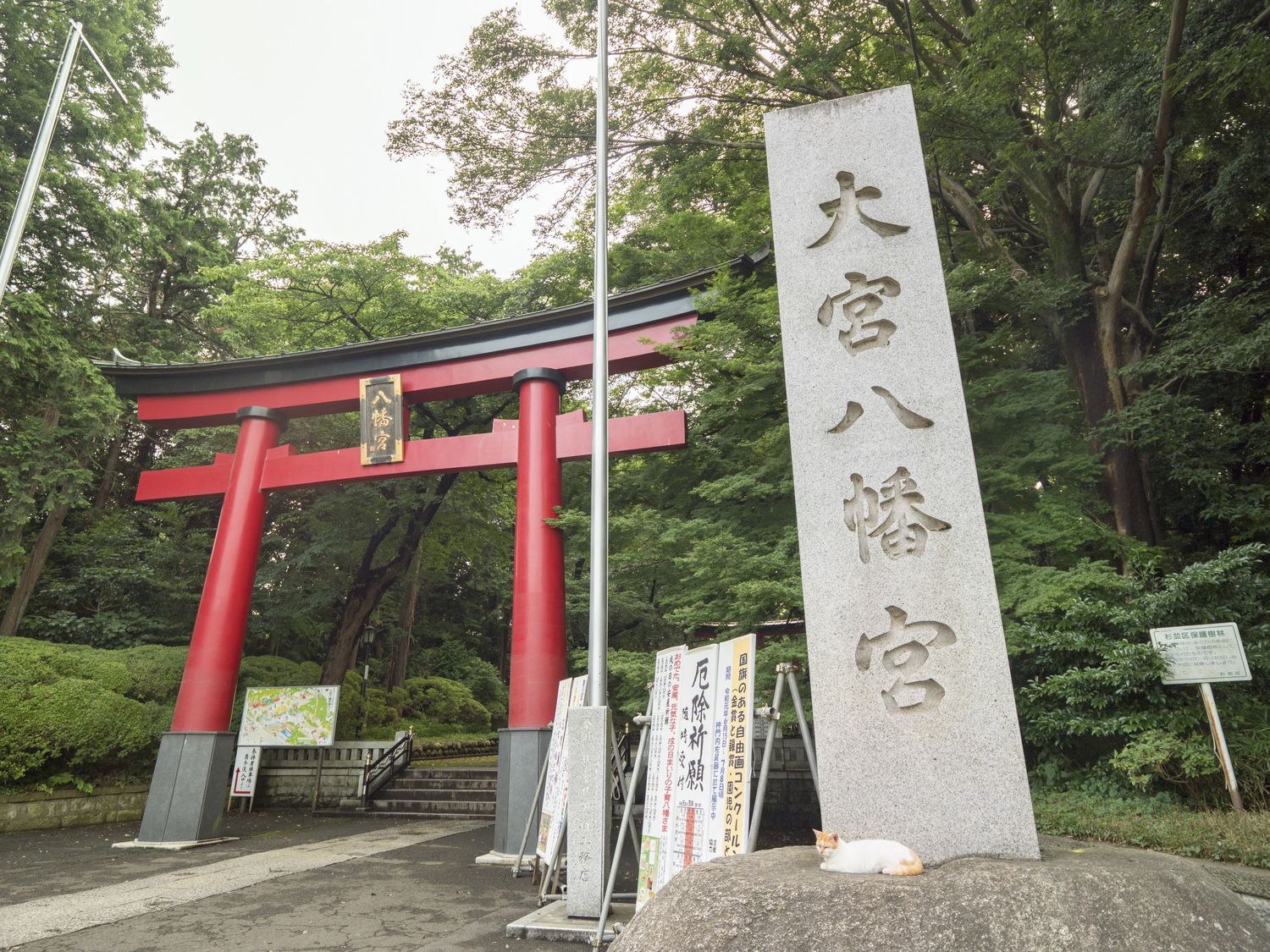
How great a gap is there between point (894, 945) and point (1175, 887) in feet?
3.48

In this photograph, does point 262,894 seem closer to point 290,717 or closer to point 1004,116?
point 290,717

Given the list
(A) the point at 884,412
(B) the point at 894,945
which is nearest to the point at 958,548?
(A) the point at 884,412

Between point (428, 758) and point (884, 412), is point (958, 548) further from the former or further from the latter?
point (428, 758)

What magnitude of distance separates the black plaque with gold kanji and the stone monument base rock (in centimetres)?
843

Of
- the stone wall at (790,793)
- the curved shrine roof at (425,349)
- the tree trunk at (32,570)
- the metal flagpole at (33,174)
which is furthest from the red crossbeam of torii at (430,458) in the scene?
the stone wall at (790,793)

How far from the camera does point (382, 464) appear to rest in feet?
33.1

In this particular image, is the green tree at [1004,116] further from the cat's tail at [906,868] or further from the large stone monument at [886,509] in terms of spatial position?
the cat's tail at [906,868]

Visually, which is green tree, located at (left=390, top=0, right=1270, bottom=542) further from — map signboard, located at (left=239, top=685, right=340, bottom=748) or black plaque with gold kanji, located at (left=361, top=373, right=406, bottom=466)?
map signboard, located at (left=239, top=685, right=340, bottom=748)

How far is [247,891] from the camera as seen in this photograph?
242 inches

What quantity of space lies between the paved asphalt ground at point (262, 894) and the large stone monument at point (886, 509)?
270 centimetres

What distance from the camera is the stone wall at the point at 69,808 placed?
31.0 feet

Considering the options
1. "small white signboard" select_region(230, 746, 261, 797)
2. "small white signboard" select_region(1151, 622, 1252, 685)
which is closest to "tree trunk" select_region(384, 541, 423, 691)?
"small white signboard" select_region(230, 746, 261, 797)

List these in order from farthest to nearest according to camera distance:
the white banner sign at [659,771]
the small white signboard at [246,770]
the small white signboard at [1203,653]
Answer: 1. the small white signboard at [246,770]
2. the small white signboard at [1203,653]
3. the white banner sign at [659,771]

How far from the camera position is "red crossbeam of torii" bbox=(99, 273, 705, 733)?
8.70 m
